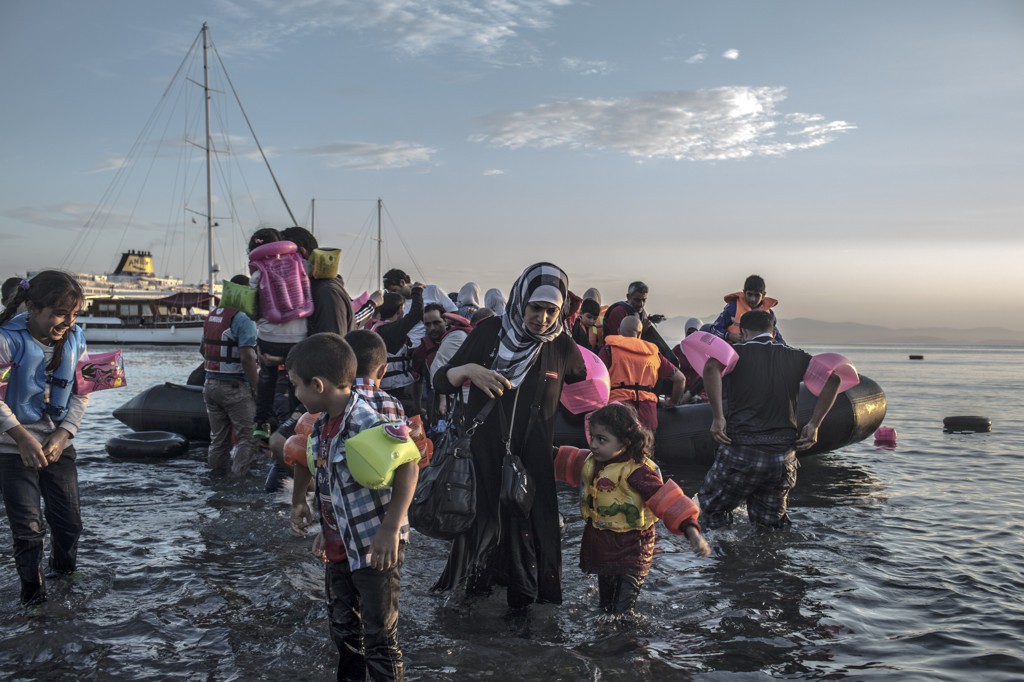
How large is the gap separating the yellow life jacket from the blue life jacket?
3059 millimetres

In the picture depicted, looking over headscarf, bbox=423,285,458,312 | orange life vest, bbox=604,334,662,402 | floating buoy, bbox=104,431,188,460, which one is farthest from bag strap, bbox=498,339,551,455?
floating buoy, bbox=104,431,188,460

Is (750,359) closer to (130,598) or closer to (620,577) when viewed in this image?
(620,577)

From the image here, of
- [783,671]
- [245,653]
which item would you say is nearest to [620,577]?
[783,671]

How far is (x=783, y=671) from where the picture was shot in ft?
12.8

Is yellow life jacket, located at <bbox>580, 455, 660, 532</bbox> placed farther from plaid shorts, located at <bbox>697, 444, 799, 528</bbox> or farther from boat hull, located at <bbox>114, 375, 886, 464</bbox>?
boat hull, located at <bbox>114, 375, 886, 464</bbox>

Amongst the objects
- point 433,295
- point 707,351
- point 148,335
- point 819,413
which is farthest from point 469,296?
point 148,335

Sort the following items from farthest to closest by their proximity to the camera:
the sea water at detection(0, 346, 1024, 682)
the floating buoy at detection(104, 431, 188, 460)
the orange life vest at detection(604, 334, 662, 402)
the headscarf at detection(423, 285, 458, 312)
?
the floating buoy at detection(104, 431, 188, 460), the headscarf at detection(423, 285, 458, 312), the orange life vest at detection(604, 334, 662, 402), the sea water at detection(0, 346, 1024, 682)

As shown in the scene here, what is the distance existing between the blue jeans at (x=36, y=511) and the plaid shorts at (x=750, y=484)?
435 cm

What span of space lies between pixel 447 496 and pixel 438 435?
2.24 metres

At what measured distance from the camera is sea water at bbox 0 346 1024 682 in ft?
12.9

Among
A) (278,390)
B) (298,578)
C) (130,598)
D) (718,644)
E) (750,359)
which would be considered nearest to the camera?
(718,644)

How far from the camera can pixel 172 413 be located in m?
11.4

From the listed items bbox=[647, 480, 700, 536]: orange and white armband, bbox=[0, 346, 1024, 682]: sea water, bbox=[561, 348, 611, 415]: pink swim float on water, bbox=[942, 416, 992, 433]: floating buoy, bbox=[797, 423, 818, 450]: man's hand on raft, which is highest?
bbox=[561, 348, 611, 415]: pink swim float on water

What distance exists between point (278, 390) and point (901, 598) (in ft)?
21.8
